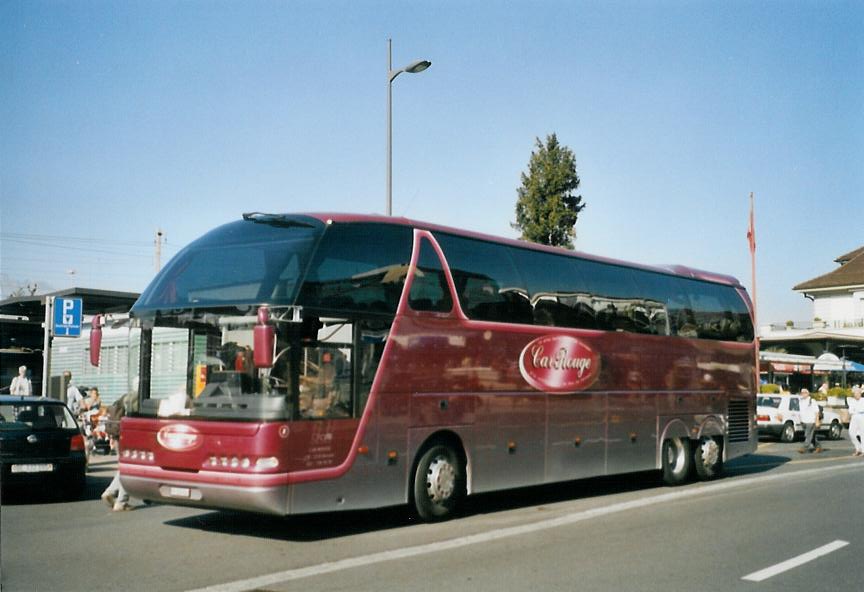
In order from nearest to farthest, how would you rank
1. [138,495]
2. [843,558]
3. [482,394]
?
[843,558] < [138,495] < [482,394]

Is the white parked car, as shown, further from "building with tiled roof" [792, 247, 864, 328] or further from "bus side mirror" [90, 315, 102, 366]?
"building with tiled roof" [792, 247, 864, 328]

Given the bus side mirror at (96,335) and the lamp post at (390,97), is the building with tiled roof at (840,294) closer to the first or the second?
the lamp post at (390,97)

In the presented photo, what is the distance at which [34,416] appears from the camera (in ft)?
44.5

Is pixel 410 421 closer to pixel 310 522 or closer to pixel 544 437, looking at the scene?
pixel 310 522

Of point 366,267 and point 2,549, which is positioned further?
point 366,267

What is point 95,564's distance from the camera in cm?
854

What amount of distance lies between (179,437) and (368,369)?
215cm

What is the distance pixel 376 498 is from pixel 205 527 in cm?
211

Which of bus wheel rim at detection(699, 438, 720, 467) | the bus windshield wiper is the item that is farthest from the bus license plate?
bus wheel rim at detection(699, 438, 720, 467)

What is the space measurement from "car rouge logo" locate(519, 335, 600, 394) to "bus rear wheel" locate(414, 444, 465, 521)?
1893mm

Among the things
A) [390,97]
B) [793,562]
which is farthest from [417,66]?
[793,562]

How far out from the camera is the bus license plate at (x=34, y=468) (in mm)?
12915

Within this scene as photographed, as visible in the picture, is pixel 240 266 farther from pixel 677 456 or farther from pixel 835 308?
pixel 835 308

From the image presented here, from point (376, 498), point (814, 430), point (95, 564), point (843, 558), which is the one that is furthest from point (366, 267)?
point (814, 430)
